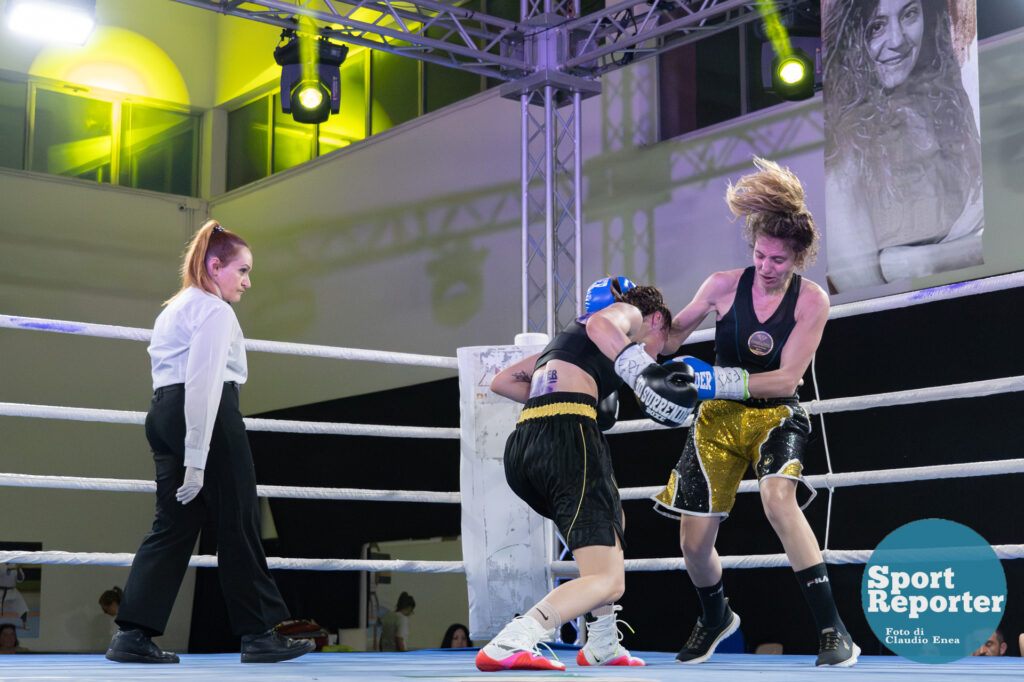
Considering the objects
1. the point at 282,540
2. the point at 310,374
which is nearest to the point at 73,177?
the point at 310,374

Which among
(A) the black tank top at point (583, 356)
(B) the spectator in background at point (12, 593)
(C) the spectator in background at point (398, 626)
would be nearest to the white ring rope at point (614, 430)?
(A) the black tank top at point (583, 356)

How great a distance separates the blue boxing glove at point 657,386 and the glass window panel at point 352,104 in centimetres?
832

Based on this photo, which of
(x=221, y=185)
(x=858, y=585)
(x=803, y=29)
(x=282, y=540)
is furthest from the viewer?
(x=221, y=185)

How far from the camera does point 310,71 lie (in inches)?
301

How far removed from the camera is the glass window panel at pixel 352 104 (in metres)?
10.4

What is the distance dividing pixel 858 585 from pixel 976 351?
54.8 inches

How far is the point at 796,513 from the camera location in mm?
2502

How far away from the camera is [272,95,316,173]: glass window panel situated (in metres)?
10.9

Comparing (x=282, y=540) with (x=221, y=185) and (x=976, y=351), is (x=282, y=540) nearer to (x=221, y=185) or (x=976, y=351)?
(x=221, y=185)

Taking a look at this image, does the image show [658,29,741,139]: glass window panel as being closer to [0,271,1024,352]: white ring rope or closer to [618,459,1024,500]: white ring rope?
[0,271,1024,352]: white ring rope

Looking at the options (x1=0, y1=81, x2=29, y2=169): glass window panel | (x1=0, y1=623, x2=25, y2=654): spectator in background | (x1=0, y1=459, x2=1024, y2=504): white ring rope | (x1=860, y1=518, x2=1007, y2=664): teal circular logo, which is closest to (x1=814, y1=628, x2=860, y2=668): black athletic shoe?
(x1=0, y1=459, x2=1024, y2=504): white ring rope

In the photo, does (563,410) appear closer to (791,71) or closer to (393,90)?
(791,71)

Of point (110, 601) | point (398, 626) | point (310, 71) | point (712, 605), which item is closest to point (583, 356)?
point (712, 605)

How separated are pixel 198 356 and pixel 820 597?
136cm
